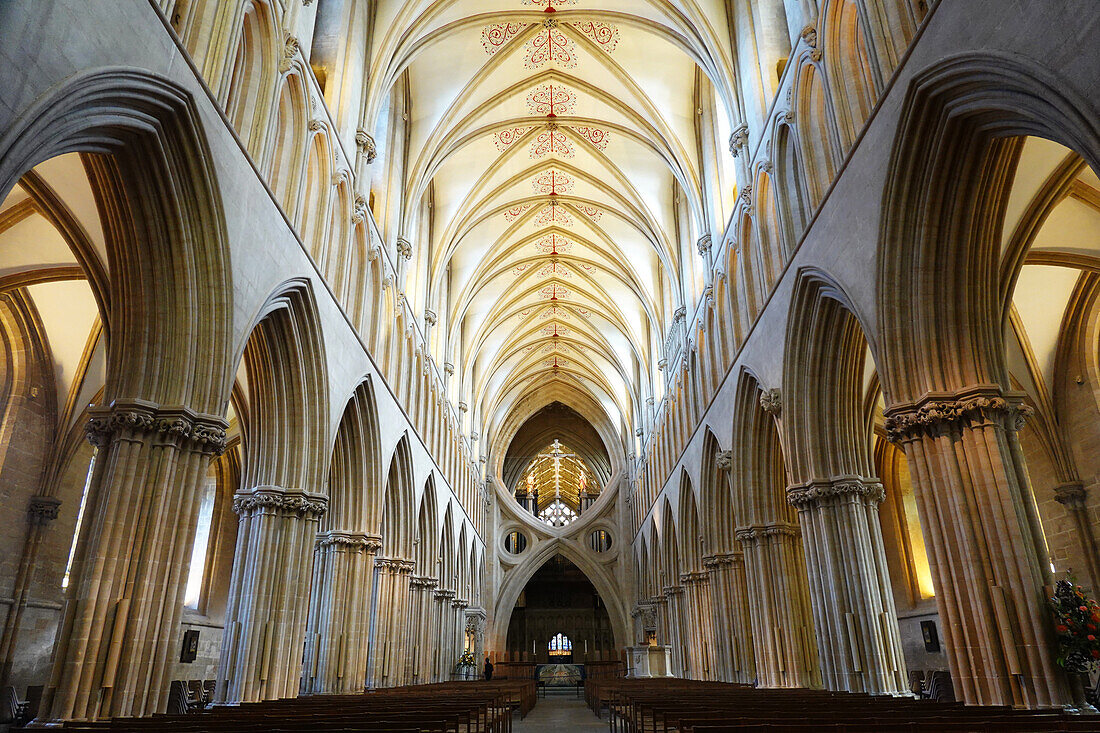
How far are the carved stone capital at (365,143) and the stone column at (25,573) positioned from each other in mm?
10434

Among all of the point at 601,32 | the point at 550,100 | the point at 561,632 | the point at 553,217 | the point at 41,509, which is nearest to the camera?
the point at 41,509

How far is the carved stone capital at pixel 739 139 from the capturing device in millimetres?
15288

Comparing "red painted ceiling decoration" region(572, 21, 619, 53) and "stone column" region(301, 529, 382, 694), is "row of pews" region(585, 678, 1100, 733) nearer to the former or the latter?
"stone column" region(301, 529, 382, 694)

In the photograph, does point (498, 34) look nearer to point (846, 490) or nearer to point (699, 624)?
point (846, 490)

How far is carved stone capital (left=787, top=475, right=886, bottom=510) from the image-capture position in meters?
12.0

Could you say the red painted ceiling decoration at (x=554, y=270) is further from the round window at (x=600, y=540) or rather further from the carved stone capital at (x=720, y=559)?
the round window at (x=600, y=540)

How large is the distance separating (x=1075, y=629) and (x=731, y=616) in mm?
11687

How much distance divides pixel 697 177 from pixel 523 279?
42.0 feet

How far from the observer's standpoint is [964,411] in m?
8.45

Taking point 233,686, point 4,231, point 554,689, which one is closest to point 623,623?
point 554,689

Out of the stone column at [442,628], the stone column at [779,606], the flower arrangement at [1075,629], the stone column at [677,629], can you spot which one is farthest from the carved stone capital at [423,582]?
the flower arrangement at [1075,629]

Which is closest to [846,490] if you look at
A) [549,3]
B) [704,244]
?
[704,244]

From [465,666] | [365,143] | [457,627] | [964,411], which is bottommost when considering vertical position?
[465,666]

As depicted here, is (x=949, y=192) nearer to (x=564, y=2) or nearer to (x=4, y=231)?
(x=564, y=2)
